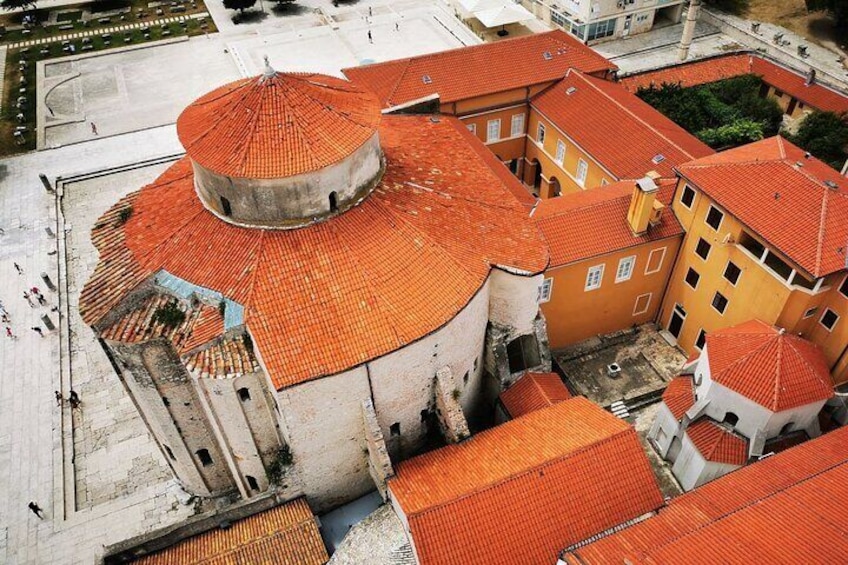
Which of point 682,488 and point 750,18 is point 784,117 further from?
point 682,488

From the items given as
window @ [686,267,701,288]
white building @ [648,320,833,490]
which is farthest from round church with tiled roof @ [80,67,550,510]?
window @ [686,267,701,288]

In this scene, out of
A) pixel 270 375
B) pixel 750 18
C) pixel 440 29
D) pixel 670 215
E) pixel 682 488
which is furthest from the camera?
pixel 440 29

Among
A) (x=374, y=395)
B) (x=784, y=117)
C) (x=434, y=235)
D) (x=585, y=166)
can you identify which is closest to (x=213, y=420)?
(x=374, y=395)

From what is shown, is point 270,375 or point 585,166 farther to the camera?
point 585,166

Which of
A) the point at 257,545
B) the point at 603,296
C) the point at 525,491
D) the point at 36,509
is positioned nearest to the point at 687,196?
the point at 603,296

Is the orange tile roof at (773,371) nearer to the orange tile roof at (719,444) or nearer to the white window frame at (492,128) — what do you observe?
the orange tile roof at (719,444)

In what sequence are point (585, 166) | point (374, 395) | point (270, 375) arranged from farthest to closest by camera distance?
point (585, 166), point (374, 395), point (270, 375)

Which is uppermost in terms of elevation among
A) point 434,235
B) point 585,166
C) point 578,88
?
point 434,235

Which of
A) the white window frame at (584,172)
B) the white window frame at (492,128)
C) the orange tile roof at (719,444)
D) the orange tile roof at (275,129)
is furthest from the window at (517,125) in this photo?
the orange tile roof at (719,444)
